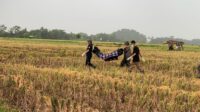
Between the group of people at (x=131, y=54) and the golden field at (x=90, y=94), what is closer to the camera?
the golden field at (x=90, y=94)

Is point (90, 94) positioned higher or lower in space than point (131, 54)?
lower

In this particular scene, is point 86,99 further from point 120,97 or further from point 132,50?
point 132,50

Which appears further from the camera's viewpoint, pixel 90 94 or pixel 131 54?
pixel 131 54

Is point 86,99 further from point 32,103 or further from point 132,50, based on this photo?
point 132,50

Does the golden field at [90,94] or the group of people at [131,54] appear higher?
the group of people at [131,54]

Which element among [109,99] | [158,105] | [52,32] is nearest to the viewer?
[158,105]

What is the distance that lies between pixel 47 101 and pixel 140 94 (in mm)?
2791

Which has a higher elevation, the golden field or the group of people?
the group of people

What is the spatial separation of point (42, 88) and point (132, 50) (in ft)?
23.4

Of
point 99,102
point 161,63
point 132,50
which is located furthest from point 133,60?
point 99,102

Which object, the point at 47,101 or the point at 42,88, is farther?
the point at 42,88

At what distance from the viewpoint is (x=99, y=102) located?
36.9 feet

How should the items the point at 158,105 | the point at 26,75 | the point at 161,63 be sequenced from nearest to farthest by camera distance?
the point at 158,105 → the point at 26,75 → the point at 161,63

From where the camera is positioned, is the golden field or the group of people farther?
the group of people
